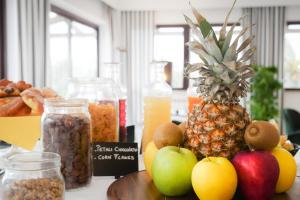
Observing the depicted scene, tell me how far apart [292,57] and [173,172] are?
19.6 feet

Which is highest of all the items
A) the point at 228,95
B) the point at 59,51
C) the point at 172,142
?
the point at 59,51

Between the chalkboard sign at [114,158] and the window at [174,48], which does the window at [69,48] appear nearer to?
the window at [174,48]

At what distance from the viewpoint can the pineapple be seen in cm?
90

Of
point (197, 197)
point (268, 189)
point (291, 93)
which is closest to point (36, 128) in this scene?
point (197, 197)

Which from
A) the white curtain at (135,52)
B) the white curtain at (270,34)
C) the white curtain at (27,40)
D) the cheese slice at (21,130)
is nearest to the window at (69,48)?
the white curtain at (27,40)

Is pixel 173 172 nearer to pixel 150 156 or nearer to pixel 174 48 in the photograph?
pixel 150 156

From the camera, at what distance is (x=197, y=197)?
81cm

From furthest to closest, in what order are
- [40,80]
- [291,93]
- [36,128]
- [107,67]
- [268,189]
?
[291,93] → [40,80] → [107,67] → [36,128] → [268,189]

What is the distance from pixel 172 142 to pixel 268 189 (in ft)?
0.88

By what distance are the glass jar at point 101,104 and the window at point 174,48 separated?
528cm

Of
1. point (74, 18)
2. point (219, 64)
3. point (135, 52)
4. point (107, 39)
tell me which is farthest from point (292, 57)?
point (219, 64)

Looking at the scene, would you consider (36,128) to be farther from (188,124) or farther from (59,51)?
(59,51)

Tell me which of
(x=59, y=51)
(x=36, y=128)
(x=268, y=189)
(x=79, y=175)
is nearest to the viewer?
(x=268, y=189)

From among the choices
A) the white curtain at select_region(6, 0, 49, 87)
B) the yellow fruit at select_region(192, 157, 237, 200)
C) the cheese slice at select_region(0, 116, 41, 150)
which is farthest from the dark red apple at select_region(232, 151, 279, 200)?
the white curtain at select_region(6, 0, 49, 87)
